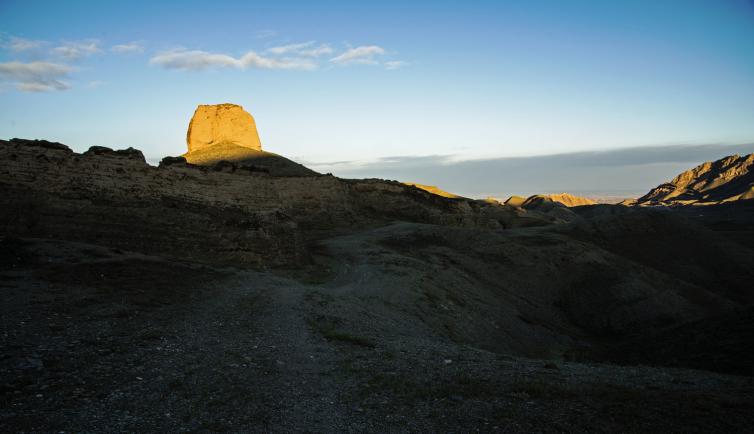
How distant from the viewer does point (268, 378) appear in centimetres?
1157

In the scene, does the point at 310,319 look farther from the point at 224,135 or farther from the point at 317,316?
the point at 224,135

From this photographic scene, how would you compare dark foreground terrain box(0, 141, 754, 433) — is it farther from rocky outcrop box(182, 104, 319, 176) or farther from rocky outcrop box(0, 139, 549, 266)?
rocky outcrop box(182, 104, 319, 176)

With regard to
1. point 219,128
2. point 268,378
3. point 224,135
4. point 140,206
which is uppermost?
point 219,128

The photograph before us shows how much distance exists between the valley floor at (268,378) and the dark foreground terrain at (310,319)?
7 cm

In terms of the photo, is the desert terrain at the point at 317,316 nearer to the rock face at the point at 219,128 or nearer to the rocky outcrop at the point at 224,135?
the rocky outcrop at the point at 224,135

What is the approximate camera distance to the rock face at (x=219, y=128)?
308ft

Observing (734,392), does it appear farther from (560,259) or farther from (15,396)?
(560,259)

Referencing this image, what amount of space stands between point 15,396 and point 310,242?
131ft

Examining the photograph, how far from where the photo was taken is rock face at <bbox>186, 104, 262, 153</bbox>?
308 ft

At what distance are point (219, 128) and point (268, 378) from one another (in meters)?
91.0

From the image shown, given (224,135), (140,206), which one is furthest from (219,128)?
(140,206)

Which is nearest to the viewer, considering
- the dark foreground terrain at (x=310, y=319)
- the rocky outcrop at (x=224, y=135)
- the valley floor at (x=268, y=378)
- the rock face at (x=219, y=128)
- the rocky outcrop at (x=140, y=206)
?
the valley floor at (x=268, y=378)

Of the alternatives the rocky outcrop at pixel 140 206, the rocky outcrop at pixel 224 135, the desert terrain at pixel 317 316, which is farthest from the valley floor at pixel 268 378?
the rocky outcrop at pixel 224 135

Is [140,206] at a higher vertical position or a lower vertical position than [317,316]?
higher
